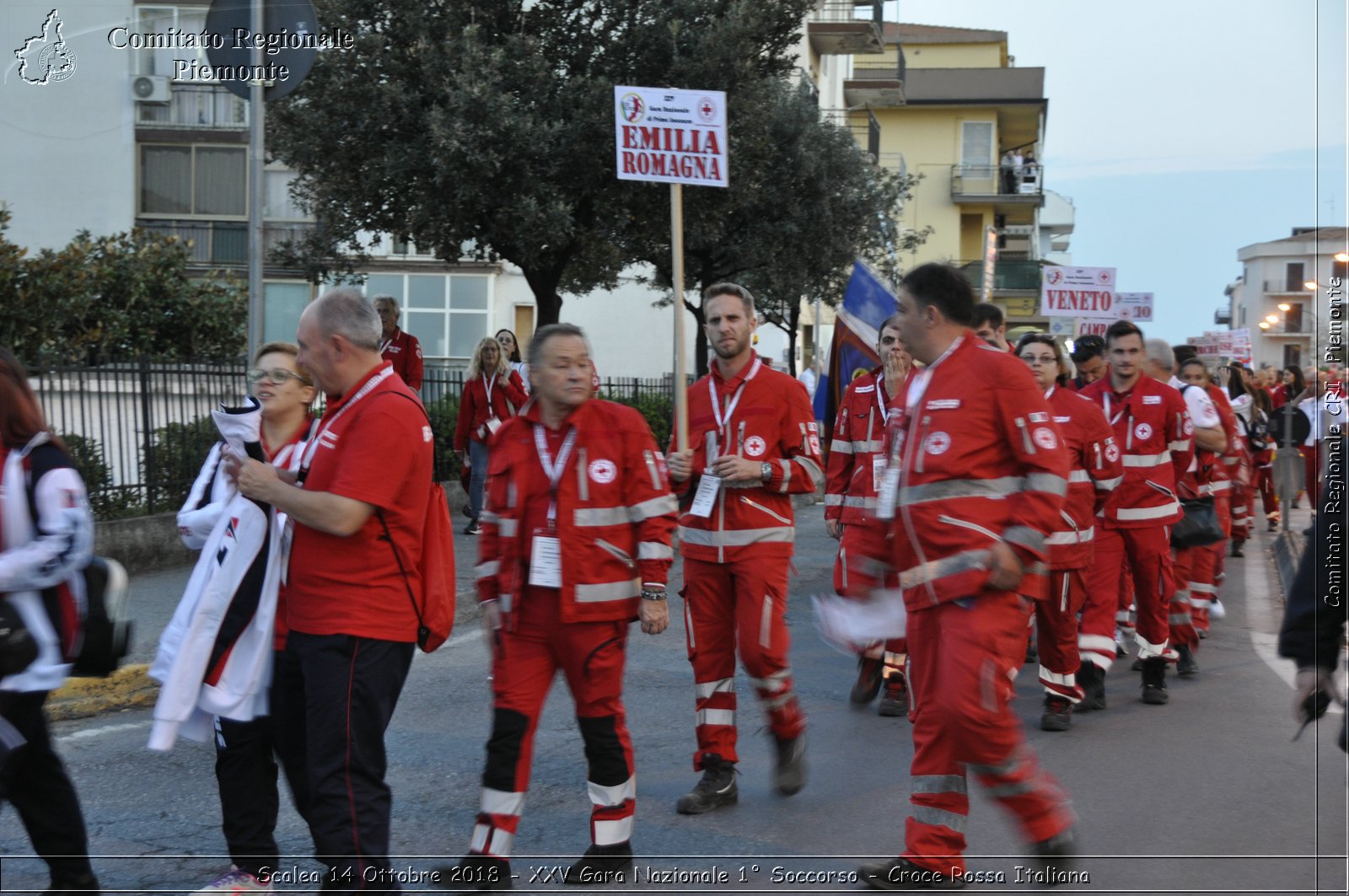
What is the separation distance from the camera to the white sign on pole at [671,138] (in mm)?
8078

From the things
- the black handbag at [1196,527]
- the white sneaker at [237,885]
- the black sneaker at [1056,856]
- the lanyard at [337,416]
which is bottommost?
the white sneaker at [237,885]

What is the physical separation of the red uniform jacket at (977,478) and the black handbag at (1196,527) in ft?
16.3

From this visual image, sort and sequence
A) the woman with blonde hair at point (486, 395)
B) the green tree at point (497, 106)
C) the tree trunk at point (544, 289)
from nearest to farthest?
the woman with blonde hair at point (486, 395) → the green tree at point (497, 106) → the tree trunk at point (544, 289)

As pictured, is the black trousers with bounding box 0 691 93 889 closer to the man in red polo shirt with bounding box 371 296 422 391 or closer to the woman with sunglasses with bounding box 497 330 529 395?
the man in red polo shirt with bounding box 371 296 422 391

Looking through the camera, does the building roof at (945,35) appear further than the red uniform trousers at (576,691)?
Yes

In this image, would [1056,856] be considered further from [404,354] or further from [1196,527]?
[404,354]

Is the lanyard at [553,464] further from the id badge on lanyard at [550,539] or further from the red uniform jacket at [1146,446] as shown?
the red uniform jacket at [1146,446]

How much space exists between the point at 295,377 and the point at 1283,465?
15.7 m

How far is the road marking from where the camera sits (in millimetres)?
6996

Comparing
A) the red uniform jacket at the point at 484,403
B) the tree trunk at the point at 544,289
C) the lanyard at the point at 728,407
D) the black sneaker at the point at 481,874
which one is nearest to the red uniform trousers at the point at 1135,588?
the lanyard at the point at 728,407

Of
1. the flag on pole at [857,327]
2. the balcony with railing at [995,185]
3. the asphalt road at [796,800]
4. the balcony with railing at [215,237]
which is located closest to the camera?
the asphalt road at [796,800]

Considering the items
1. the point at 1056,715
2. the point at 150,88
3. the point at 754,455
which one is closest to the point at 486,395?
the point at 1056,715

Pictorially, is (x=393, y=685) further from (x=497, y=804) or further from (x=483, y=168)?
(x=483, y=168)

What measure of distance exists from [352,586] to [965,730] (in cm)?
194
